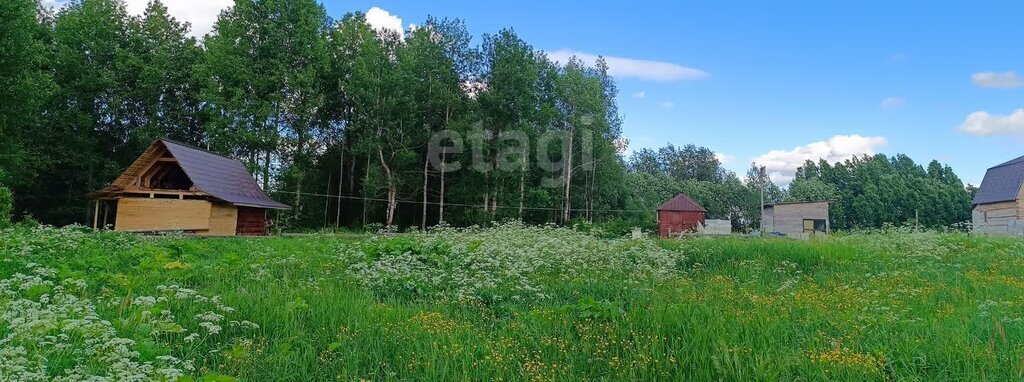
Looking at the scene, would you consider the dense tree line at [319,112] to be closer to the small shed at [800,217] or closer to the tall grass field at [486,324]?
the small shed at [800,217]

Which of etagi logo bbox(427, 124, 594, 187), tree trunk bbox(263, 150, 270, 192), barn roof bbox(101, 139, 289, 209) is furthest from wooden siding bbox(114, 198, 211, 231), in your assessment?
etagi logo bbox(427, 124, 594, 187)

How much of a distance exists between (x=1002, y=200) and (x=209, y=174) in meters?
45.1

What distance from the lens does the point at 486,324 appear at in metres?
5.04

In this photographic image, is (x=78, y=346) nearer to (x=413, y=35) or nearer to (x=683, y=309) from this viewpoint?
(x=683, y=309)

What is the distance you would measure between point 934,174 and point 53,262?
96.7 m

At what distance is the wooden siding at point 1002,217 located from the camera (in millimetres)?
30273

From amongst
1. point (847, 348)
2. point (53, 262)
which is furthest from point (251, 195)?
point (847, 348)

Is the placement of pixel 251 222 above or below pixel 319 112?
below

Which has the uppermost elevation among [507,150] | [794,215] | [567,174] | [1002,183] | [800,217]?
[507,150]

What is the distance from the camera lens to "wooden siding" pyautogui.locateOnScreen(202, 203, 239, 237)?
21750 millimetres

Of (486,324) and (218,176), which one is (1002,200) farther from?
(218,176)

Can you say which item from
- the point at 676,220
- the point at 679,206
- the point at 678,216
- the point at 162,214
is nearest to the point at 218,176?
the point at 162,214

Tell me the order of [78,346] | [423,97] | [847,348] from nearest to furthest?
[78,346] < [847,348] < [423,97]

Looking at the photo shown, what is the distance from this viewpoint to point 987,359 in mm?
3742
